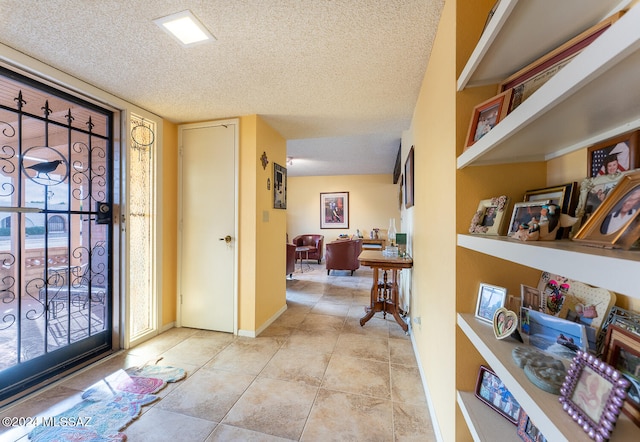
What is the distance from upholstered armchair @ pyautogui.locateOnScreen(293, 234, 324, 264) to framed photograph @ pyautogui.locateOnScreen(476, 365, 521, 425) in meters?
5.78

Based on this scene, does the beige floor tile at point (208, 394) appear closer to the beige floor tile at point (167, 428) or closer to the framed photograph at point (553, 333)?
the beige floor tile at point (167, 428)

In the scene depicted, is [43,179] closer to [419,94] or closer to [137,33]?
[137,33]

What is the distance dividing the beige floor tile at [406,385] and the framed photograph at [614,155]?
66.8 inches

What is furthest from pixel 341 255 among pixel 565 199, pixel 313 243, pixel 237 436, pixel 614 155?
pixel 614 155

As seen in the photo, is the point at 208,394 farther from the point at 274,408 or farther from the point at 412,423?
the point at 412,423

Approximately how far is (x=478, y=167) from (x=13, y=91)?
2965 millimetres

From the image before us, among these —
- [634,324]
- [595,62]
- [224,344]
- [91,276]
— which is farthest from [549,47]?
[91,276]

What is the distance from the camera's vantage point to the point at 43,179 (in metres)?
1.94

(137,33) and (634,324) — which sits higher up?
(137,33)

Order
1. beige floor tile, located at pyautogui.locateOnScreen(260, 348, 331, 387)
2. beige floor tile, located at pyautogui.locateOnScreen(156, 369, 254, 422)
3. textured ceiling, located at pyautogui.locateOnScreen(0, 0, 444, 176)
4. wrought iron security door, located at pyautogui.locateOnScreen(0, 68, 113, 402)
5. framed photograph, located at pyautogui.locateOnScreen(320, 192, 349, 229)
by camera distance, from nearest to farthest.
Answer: textured ceiling, located at pyautogui.locateOnScreen(0, 0, 444, 176) < beige floor tile, located at pyautogui.locateOnScreen(156, 369, 254, 422) < wrought iron security door, located at pyautogui.locateOnScreen(0, 68, 113, 402) < beige floor tile, located at pyautogui.locateOnScreen(260, 348, 331, 387) < framed photograph, located at pyautogui.locateOnScreen(320, 192, 349, 229)

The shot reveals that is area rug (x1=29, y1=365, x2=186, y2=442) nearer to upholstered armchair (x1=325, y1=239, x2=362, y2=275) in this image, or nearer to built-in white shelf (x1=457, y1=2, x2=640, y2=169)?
built-in white shelf (x1=457, y1=2, x2=640, y2=169)

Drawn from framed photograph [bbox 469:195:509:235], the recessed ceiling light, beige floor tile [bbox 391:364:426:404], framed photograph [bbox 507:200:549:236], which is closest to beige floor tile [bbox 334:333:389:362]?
beige floor tile [bbox 391:364:426:404]

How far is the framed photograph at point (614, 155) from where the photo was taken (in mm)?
655

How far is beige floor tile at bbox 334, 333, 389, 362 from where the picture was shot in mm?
2332
